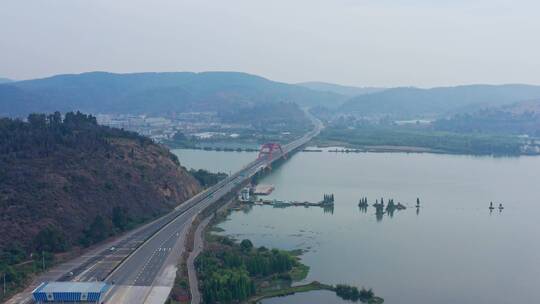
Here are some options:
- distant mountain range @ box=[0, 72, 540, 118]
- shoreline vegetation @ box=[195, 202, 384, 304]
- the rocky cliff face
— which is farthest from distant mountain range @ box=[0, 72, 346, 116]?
shoreline vegetation @ box=[195, 202, 384, 304]

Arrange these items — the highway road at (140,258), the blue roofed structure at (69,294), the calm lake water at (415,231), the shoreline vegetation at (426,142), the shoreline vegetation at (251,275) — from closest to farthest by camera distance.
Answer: the blue roofed structure at (69,294)
the shoreline vegetation at (251,275)
the highway road at (140,258)
the calm lake water at (415,231)
the shoreline vegetation at (426,142)

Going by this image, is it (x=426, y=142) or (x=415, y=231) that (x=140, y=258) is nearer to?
(x=415, y=231)

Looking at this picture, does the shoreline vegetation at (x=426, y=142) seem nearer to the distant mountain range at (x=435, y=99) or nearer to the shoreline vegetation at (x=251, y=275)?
the distant mountain range at (x=435, y=99)

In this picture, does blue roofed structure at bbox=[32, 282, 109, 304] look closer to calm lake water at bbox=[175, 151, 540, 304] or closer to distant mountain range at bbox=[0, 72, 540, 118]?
calm lake water at bbox=[175, 151, 540, 304]

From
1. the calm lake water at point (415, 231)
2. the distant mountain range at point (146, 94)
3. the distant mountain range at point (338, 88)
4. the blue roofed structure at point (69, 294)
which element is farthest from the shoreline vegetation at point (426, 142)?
the distant mountain range at point (338, 88)

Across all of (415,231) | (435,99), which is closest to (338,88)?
(435,99)

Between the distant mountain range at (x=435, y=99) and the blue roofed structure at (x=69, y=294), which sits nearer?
the blue roofed structure at (x=69, y=294)
